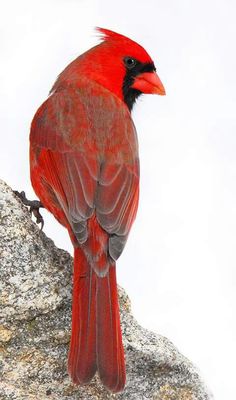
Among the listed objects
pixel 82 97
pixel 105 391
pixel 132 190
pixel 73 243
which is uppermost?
pixel 82 97

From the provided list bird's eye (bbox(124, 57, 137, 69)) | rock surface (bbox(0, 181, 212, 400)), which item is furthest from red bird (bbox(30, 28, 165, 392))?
rock surface (bbox(0, 181, 212, 400))

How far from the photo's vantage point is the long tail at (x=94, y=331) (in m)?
2.51

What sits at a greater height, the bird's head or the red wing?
the bird's head

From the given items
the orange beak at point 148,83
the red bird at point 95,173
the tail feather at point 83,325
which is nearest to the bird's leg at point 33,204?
the red bird at point 95,173

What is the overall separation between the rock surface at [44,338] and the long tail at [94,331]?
136 millimetres

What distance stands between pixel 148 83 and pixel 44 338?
1.34 meters

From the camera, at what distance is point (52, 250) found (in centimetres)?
291

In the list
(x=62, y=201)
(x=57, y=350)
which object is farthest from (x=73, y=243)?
(x=57, y=350)

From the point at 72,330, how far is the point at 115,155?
29.1 inches

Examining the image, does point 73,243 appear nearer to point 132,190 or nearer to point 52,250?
point 52,250

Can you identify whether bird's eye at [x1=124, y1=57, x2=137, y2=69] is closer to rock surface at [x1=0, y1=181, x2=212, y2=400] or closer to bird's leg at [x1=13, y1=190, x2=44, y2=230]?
bird's leg at [x1=13, y1=190, x2=44, y2=230]

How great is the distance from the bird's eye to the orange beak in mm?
51

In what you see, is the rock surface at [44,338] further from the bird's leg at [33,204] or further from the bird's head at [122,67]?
the bird's head at [122,67]

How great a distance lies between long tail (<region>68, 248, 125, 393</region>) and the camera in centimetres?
251
